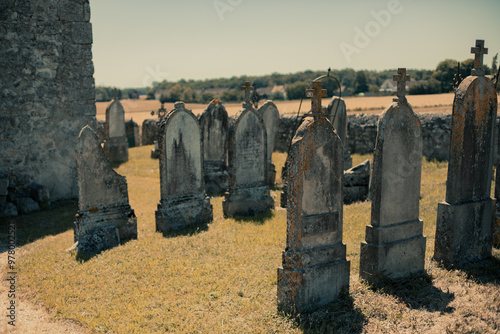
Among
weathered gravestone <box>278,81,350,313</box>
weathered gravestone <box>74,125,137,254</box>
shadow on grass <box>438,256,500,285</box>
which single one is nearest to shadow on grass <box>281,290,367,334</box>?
weathered gravestone <box>278,81,350,313</box>

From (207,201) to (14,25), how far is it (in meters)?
6.60

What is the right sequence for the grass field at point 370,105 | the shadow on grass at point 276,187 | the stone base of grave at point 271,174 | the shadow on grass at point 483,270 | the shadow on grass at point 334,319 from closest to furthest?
1. the shadow on grass at point 334,319
2. the shadow on grass at point 483,270
3. the shadow on grass at point 276,187
4. the stone base of grave at point 271,174
5. the grass field at point 370,105

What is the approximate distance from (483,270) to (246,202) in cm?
515

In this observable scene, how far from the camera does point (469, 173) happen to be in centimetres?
616

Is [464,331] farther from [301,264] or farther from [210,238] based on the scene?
[210,238]

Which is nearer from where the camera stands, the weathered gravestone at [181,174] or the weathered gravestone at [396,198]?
the weathered gravestone at [396,198]

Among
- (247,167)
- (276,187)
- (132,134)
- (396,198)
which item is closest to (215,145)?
(276,187)

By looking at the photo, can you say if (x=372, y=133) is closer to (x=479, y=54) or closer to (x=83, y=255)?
(x=479, y=54)

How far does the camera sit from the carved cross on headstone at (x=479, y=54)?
6.04 metres

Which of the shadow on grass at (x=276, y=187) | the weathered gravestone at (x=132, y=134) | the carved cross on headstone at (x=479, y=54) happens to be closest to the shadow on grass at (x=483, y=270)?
the carved cross on headstone at (x=479, y=54)

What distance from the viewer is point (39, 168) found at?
11.1 meters

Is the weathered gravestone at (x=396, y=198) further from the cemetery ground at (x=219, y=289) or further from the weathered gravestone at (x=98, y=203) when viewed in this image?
the weathered gravestone at (x=98, y=203)

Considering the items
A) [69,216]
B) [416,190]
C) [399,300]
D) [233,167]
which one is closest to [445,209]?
[416,190]

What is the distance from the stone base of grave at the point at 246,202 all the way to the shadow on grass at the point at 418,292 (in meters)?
4.60
